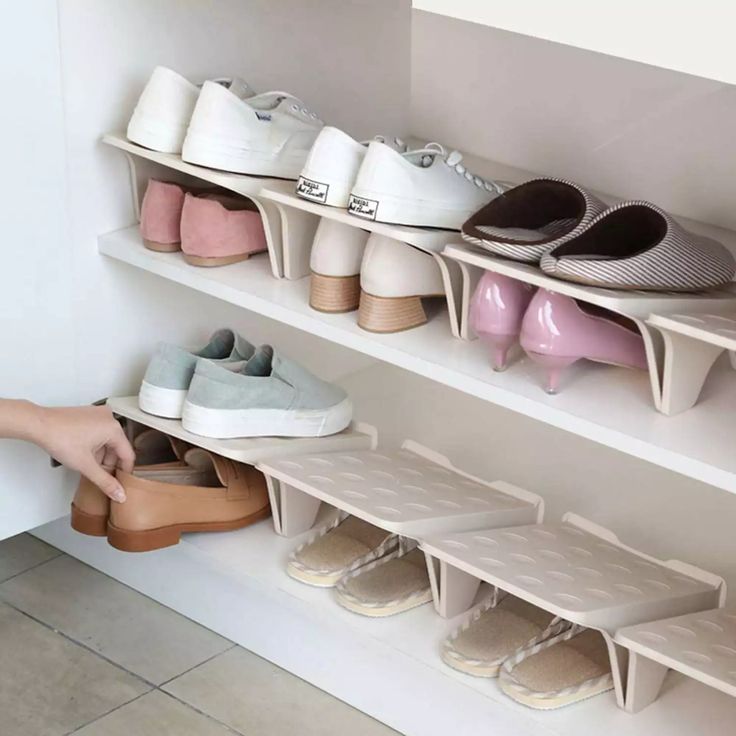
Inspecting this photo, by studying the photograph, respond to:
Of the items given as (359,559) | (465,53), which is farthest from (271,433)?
(465,53)

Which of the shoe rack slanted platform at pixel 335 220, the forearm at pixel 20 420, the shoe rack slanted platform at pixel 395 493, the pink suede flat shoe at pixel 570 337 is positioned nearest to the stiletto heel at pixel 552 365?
the pink suede flat shoe at pixel 570 337

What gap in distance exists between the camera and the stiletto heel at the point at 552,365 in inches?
50.3

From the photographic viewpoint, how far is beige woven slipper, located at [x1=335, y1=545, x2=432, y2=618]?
147cm

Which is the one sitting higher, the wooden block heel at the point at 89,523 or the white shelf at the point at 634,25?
the white shelf at the point at 634,25

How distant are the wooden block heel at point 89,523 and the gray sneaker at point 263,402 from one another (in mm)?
153

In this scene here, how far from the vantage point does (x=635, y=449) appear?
1.23 m

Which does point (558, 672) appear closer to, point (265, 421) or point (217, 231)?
point (265, 421)

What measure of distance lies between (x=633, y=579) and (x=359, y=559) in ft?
1.07

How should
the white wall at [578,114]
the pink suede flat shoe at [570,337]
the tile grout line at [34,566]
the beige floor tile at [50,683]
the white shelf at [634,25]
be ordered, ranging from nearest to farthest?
1. the white shelf at [634,25]
2. the pink suede flat shoe at [570,337]
3. the beige floor tile at [50,683]
4. the white wall at [578,114]
5. the tile grout line at [34,566]

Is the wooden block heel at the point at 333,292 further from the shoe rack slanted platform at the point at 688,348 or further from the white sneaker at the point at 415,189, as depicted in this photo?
the shoe rack slanted platform at the point at 688,348

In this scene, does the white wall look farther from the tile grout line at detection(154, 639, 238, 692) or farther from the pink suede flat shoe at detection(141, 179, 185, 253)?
the tile grout line at detection(154, 639, 238, 692)

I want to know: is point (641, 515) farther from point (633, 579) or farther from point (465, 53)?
point (465, 53)

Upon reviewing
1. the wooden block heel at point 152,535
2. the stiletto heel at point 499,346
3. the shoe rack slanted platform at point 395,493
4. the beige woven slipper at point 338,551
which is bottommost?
the beige woven slipper at point 338,551

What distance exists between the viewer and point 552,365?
1283 millimetres
